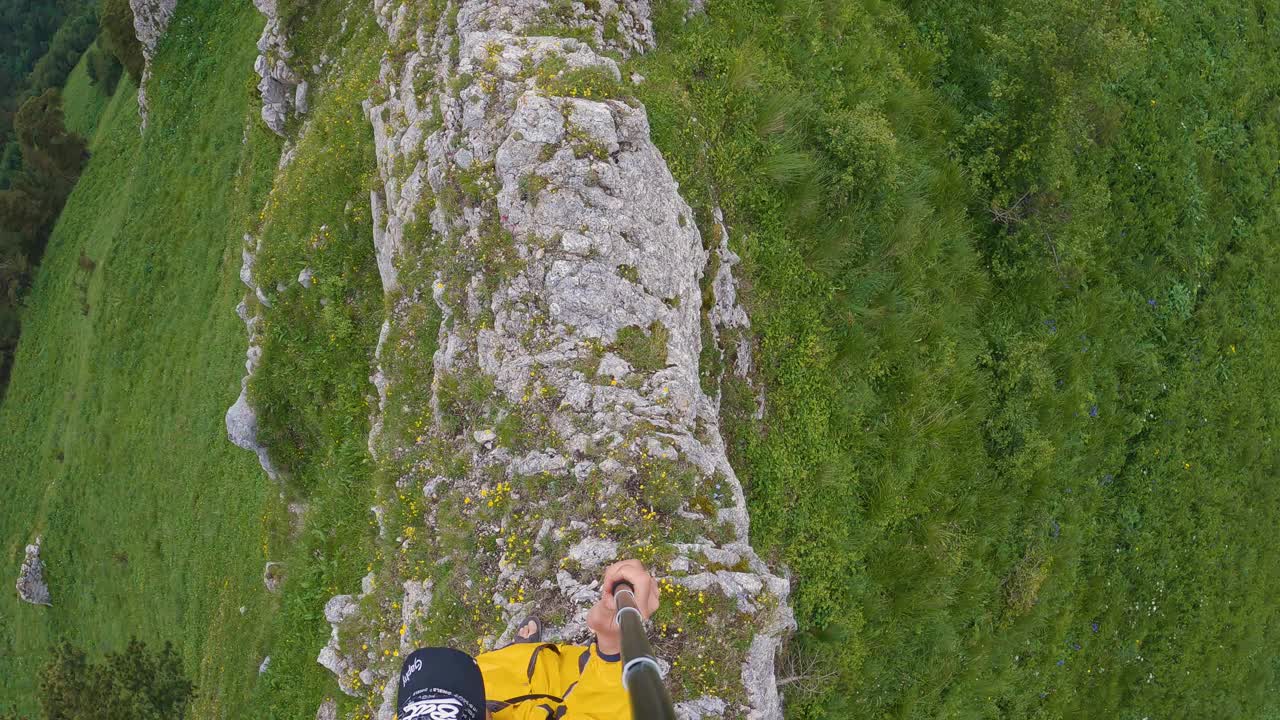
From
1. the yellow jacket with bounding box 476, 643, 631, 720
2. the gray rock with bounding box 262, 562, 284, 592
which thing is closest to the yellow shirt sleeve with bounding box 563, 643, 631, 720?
the yellow jacket with bounding box 476, 643, 631, 720

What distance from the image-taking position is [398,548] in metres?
9.74

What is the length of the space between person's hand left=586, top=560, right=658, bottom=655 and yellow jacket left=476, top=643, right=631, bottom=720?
0.17 meters

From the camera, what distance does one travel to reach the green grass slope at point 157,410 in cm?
1866

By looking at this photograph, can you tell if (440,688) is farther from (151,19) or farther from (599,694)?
(151,19)

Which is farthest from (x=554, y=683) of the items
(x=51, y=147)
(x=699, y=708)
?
(x=51, y=147)

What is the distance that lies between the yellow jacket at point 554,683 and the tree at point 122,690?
43.9ft

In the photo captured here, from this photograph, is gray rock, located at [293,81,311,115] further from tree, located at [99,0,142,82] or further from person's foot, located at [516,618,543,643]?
tree, located at [99,0,142,82]

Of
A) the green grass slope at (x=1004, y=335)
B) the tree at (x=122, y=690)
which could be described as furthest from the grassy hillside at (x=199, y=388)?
the green grass slope at (x=1004, y=335)

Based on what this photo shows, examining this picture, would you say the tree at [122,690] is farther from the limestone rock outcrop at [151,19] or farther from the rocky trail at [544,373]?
the limestone rock outcrop at [151,19]

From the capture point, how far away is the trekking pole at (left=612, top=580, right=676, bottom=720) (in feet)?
12.5

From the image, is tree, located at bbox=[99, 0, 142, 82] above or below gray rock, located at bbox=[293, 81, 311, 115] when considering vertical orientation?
below

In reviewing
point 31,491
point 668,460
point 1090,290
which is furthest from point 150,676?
point 1090,290

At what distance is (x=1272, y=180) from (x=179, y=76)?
115 ft

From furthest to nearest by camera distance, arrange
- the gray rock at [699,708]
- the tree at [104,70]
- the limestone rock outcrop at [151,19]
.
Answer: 1. the tree at [104,70]
2. the limestone rock outcrop at [151,19]
3. the gray rock at [699,708]
